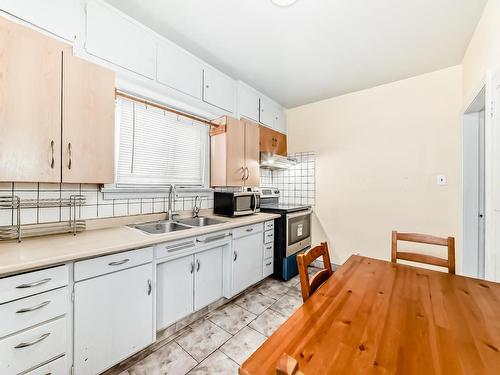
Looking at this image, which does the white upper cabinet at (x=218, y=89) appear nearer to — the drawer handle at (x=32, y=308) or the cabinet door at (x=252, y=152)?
the cabinet door at (x=252, y=152)

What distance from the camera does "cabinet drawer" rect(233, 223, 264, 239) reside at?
2.30 metres

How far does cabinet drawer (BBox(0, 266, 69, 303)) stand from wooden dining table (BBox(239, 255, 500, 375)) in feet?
3.82

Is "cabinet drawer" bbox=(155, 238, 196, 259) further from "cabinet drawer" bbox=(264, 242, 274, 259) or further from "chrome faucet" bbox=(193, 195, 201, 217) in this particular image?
"cabinet drawer" bbox=(264, 242, 274, 259)

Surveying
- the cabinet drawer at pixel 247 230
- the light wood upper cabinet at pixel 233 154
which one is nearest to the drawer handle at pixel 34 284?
the cabinet drawer at pixel 247 230

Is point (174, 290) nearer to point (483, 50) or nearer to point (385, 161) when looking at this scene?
point (385, 161)

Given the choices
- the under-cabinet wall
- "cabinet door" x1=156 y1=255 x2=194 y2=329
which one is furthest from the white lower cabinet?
the under-cabinet wall

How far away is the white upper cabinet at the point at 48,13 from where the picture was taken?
1.38 meters

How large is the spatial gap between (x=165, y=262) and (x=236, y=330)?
2.87ft

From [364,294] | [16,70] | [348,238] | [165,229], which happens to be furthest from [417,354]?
[348,238]

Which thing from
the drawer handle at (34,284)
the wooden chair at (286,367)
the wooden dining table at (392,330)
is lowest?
the drawer handle at (34,284)

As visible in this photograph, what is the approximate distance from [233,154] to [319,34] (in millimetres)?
1454

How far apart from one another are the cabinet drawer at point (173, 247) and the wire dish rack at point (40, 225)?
63 cm

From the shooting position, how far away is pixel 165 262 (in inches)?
67.4

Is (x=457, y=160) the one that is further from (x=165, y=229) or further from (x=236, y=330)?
(x=165, y=229)
